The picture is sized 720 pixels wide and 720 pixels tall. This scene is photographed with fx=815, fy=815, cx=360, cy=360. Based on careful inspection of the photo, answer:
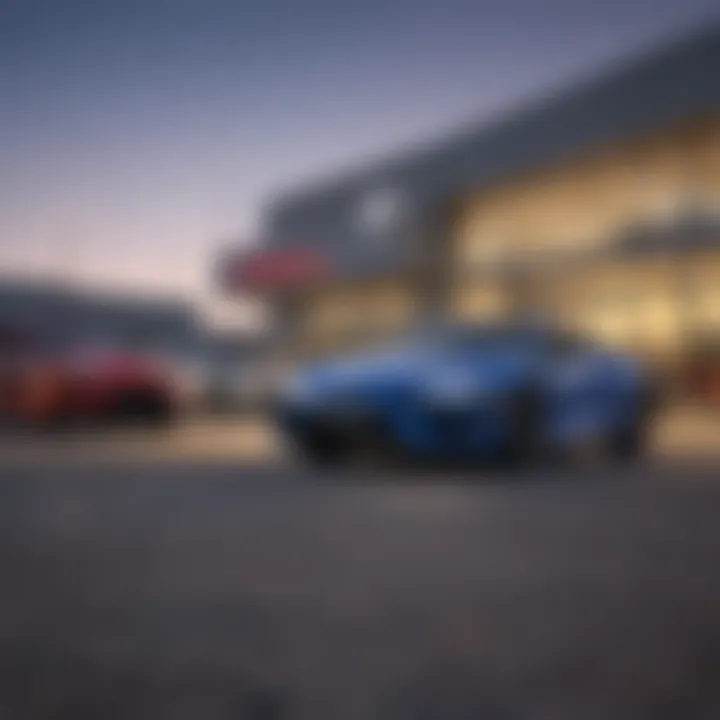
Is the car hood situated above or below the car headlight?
above

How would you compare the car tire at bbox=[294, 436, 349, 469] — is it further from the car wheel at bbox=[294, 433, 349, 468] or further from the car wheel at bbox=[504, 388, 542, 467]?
the car wheel at bbox=[504, 388, 542, 467]

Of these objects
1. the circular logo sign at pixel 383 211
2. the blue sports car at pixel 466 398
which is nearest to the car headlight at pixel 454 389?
the blue sports car at pixel 466 398

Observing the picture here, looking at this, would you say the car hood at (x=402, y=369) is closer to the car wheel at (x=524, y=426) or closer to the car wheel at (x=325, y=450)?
the car wheel at (x=524, y=426)

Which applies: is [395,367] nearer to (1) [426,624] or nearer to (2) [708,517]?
(2) [708,517]

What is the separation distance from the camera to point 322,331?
5.84 metres

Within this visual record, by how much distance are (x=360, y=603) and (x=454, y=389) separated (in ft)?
10.4

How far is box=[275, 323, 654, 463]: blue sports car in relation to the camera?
18.7 feet

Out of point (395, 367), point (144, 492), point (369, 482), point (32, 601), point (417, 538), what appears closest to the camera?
point (32, 601)

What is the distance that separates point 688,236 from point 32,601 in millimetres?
7003

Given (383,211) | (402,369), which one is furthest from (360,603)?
(383,211)

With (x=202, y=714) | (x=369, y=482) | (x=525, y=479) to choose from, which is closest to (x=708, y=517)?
(x=525, y=479)

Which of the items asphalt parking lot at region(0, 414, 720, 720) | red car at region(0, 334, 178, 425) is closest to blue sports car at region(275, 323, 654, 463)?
asphalt parking lot at region(0, 414, 720, 720)

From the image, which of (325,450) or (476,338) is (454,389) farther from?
(325,450)

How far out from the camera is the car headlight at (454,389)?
18.5ft
